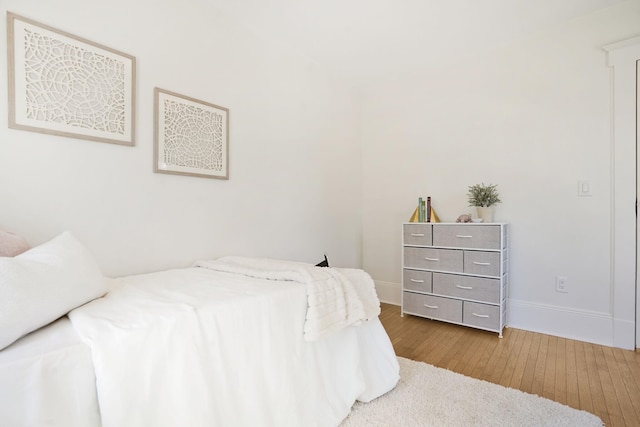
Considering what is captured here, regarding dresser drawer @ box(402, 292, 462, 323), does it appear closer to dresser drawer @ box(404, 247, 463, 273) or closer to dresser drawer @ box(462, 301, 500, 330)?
dresser drawer @ box(462, 301, 500, 330)

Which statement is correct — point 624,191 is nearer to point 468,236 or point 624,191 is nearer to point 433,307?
point 468,236

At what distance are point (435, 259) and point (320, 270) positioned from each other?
1.55 m

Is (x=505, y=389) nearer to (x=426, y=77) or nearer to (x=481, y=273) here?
(x=481, y=273)

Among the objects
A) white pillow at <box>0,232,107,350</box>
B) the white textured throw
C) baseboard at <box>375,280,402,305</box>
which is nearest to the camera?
white pillow at <box>0,232,107,350</box>

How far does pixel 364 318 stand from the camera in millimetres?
1416

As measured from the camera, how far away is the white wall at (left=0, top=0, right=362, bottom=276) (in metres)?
1.41

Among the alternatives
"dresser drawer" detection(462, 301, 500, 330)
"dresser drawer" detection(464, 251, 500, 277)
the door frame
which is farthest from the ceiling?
"dresser drawer" detection(462, 301, 500, 330)

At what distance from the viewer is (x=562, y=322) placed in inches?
92.7

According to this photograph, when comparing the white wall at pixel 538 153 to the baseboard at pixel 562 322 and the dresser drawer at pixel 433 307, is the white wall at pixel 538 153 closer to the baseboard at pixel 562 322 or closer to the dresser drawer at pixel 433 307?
the baseboard at pixel 562 322

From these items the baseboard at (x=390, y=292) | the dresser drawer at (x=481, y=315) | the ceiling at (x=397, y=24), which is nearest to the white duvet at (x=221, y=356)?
the dresser drawer at (x=481, y=315)

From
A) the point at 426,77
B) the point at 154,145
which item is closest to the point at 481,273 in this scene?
the point at 426,77

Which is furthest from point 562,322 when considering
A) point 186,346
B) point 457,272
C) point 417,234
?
point 186,346

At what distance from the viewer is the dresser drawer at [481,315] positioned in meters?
2.36

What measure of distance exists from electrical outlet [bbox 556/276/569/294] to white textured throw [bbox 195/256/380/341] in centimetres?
180
